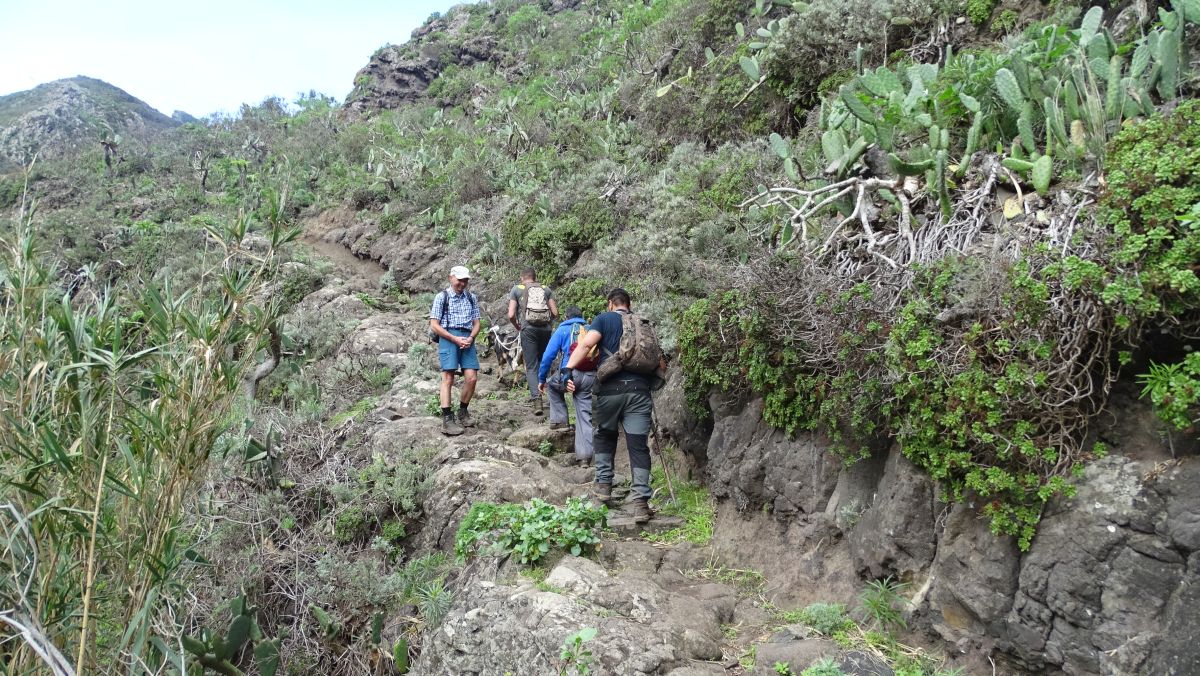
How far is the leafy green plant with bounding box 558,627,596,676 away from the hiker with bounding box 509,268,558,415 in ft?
16.3

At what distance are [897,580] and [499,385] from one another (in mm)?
7293

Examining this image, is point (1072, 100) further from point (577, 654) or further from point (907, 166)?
point (577, 654)

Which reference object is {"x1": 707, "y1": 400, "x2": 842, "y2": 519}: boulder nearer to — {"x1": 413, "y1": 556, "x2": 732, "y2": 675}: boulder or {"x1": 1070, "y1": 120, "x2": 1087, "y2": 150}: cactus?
{"x1": 413, "y1": 556, "x2": 732, "y2": 675}: boulder

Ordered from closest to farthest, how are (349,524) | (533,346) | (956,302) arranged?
(956,302) < (349,524) < (533,346)

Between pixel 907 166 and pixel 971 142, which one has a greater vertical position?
pixel 971 142

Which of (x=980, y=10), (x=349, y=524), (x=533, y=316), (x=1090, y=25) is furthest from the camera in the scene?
(x=980, y=10)

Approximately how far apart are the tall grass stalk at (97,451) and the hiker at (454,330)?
419 cm

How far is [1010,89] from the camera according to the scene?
4945 millimetres

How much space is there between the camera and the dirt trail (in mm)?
18000

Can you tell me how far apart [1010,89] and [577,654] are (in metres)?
4.58

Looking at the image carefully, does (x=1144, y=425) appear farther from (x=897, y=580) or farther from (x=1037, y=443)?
(x=897, y=580)

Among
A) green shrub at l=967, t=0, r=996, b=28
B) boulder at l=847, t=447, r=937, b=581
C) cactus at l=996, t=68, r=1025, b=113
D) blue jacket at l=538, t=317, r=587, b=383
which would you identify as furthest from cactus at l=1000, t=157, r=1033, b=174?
green shrub at l=967, t=0, r=996, b=28

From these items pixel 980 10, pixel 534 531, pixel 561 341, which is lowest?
pixel 534 531

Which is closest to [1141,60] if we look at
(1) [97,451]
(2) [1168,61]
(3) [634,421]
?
(2) [1168,61]
